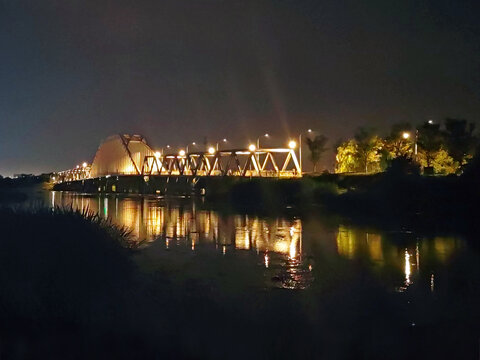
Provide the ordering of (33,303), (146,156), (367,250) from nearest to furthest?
(33,303), (367,250), (146,156)

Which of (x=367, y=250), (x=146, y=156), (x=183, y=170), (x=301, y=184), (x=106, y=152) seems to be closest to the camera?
(x=367, y=250)

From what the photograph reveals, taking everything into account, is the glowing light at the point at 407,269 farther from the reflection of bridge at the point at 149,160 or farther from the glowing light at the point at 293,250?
the reflection of bridge at the point at 149,160

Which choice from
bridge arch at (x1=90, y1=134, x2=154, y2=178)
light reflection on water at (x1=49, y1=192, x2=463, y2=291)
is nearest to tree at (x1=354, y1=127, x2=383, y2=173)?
light reflection on water at (x1=49, y1=192, x2=463, y2=291)

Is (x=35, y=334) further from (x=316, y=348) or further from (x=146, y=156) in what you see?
(x=146, y=156)

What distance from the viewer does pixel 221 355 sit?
10.7 m

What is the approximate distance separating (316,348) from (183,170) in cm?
14184

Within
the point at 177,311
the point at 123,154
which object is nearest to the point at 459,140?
the point at 177,311

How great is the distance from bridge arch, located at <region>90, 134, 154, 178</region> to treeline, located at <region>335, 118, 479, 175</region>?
92748 millimetres

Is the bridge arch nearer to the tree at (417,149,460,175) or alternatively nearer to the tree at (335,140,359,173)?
the tree at (335,140,359,173)

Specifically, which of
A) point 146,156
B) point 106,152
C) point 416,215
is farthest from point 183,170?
point 416,215

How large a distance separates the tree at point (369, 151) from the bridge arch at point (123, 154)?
9430 cm

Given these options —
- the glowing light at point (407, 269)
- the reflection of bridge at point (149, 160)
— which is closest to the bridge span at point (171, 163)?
the reflection of bridge at point (149, 160)

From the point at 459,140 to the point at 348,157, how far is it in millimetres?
19773

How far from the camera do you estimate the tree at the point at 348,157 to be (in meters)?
103
